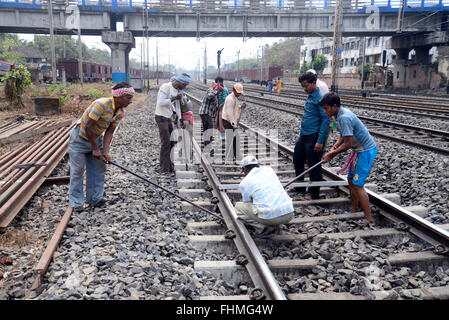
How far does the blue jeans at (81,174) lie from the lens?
516 centimetres

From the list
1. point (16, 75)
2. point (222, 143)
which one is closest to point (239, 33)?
point (16, 75)

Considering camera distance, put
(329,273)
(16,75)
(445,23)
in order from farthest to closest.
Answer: (445,23) < (16,75) < (329,273)

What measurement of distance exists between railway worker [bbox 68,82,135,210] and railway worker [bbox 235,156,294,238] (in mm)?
1946

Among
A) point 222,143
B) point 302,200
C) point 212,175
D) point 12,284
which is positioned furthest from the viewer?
point 222,143

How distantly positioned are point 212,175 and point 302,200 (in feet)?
5.23

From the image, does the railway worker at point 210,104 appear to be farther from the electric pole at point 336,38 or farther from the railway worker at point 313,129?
the electric pole at point 336,38

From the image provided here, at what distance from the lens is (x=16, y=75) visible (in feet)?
54.9

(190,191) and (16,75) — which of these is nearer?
(190,191)

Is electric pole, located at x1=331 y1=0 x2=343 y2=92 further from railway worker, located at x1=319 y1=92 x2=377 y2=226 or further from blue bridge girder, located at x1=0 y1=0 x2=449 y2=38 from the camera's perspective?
railway worker, located at x1=319 y1=92 x2=377 y2=226

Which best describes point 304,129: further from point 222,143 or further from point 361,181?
point 222,143

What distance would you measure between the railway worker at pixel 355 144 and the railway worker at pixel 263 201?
1016 millimetres

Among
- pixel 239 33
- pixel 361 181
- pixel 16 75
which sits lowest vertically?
pixel 361 181

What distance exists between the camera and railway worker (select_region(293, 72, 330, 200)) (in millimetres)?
5543

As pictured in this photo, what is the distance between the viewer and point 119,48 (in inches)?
1422
